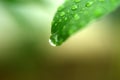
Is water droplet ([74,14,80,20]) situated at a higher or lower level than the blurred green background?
higher

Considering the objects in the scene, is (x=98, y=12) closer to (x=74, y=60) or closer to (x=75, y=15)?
(x=75, y=15)

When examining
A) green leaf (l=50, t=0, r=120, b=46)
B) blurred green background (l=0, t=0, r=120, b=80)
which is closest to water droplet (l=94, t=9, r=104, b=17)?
green leaf (l=50, t=0, r=120, b=46)

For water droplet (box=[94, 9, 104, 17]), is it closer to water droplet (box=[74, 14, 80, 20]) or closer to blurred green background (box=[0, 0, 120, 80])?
water droplet (box=[74, 14, 80, 20])

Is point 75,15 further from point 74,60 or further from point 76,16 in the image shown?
point 74,60

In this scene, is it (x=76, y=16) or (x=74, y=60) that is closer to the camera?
(x=76, y=16)

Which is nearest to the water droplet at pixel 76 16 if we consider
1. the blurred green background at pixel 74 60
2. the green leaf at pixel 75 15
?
the green leaf at pixel 75 15

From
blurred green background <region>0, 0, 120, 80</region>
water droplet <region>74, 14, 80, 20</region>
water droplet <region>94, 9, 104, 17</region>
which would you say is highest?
water droplet <region>94, 9, 104, 17</region>

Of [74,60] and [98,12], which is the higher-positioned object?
[98,12]

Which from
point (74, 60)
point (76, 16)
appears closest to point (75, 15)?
point (76, 16)
